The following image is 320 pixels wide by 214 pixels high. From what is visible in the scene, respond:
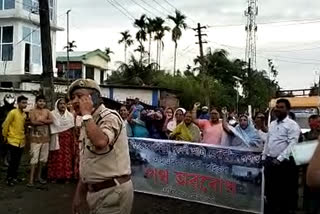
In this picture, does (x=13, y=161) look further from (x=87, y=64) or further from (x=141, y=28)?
(x=141, y=28)

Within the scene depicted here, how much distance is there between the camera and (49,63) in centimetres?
1382

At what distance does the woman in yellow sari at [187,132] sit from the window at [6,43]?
27.4 m

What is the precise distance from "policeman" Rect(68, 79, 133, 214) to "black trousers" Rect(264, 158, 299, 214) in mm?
4108

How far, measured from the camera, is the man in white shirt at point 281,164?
793 centimetres


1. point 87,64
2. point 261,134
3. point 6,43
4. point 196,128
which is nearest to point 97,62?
point 87,64

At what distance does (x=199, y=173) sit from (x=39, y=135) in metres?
3.52

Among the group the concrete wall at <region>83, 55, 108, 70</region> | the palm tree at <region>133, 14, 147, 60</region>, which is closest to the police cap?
the concrete wall at <region>83, 55, 108, 70</region>

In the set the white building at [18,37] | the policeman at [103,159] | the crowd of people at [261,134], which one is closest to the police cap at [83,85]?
the policeman at [103,159]

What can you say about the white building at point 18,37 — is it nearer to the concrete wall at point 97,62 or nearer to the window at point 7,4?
the window at point 7,4

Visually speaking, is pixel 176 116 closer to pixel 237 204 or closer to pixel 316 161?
pixel 237 204

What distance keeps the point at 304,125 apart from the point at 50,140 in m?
6.12

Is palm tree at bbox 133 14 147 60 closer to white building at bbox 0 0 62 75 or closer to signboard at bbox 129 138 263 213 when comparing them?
white building at bbox 0 0 62 75

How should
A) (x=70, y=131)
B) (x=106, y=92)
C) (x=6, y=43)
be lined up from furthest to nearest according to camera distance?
(x=106, y=92) < (x=6, y=43) < (x=70, y=131)

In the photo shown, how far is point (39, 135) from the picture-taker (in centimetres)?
1105
